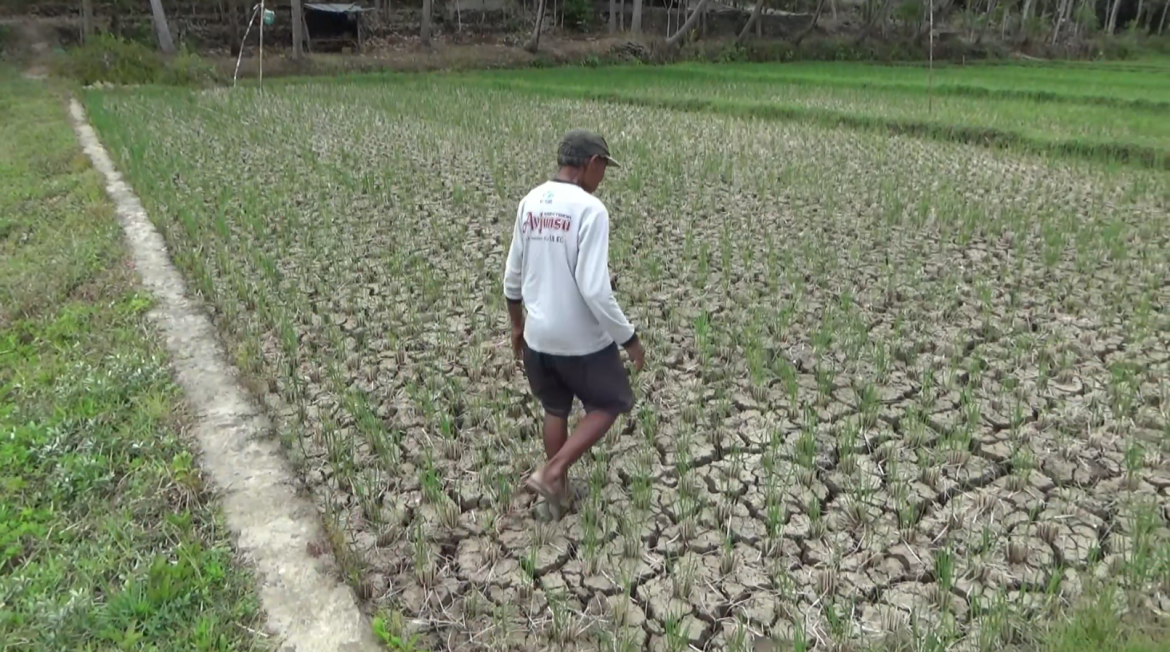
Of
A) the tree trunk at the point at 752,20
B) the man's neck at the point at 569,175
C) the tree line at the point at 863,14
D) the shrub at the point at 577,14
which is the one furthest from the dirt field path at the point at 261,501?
the shrub at the point at 577,14

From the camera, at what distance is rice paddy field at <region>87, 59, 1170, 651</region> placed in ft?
8.22

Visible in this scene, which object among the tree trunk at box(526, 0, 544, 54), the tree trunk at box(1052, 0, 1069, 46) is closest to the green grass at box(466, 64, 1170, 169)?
the tree trunk at box(526, 0, 544, 54)

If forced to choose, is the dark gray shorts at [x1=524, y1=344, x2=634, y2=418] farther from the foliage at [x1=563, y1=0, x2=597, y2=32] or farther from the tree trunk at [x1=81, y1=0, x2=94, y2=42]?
the foliage at [x1=563, y1=0, x2=597, y2=32]

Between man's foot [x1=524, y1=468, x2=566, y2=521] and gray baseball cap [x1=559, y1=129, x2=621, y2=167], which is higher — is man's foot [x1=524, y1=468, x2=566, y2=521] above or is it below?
below

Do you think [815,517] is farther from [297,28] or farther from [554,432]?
[297,28]

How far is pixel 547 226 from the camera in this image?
2.62 meters

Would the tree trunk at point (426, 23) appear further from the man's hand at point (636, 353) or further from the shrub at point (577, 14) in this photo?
the man's hand at point (636, 353)

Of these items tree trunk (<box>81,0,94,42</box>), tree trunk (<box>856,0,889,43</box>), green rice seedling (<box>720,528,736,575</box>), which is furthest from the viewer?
tree trunk (<box>856,0,889,43</box>)

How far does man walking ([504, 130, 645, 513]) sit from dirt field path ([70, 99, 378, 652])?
29.1 inches

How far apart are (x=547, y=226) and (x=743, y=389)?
62.7 inches

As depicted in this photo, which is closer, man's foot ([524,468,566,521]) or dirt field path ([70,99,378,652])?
dirt field path ([70,99,378,652])

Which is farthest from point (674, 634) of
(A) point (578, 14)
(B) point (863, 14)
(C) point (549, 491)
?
(B) point (863, 14)

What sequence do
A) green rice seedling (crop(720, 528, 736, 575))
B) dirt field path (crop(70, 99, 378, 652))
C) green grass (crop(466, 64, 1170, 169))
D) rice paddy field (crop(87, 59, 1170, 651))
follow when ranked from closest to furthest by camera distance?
dirt field path (crop(70, 99, 378, 652)) < rice paddy field (crop(87, 59, 1170, 651)) < green rice seedling (crop(720, 528, 736, 575)) < green grass (crop(466, 64, 1170, 169))

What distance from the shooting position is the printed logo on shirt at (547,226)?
258cm
